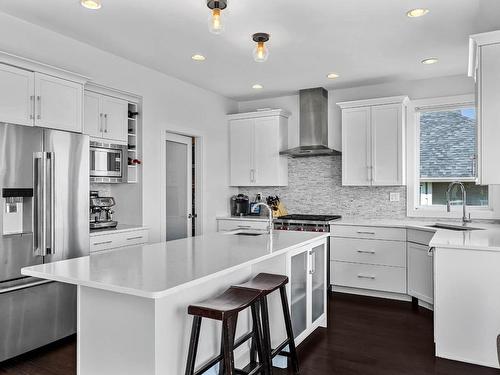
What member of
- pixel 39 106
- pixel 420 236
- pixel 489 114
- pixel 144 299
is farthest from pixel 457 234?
pixel 39 106

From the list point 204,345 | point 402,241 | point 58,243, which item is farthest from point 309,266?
point 58,243

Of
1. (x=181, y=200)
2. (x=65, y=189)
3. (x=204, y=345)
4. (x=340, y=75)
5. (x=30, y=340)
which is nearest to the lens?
(x=204, y=345)

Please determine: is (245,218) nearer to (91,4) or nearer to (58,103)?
(58,103)

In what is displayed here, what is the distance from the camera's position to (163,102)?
4.68 metres

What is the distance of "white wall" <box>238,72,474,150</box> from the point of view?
4703 millimetres

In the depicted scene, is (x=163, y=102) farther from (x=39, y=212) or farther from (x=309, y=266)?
(x=309, y=266)

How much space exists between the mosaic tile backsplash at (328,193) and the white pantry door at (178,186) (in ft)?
4.11

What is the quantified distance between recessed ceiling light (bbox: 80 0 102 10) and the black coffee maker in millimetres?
3407

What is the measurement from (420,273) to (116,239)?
→ 3158 mm

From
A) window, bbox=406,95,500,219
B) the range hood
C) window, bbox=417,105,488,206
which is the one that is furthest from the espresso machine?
window, bbox=417,105,488,206

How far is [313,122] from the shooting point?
533 centimetres

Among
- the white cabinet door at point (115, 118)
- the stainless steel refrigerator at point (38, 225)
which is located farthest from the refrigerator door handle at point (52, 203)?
the white cabinet door at point (115, 118)

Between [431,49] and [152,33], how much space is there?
104 inches

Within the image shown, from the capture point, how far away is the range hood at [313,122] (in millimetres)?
5262
